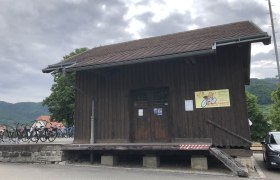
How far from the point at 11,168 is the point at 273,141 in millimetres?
9758

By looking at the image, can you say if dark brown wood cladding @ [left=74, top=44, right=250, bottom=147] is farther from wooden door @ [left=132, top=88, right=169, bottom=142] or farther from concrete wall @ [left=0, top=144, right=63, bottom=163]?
concrete wall @ [left=0, top=144, right=63, bottom=163]

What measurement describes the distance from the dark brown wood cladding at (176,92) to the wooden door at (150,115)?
273mm

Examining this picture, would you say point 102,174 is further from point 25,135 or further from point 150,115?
point 25,135

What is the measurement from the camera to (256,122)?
3403 cm

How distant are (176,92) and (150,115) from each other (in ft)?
5.04

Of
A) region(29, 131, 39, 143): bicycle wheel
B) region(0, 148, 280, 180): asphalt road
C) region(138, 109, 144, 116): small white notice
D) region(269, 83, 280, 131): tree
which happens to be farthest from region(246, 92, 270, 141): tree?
region(29, 131, 39, 143): bicycle wheel

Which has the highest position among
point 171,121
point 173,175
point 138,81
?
point 138,81

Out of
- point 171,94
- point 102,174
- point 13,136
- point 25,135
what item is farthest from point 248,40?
point 13,136

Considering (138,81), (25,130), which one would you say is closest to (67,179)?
(138,81)

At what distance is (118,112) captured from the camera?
43.4 feet

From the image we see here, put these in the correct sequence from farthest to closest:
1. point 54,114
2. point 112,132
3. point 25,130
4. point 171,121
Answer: point 54,114 → point 25,130 → point 112,132 → point 171,121

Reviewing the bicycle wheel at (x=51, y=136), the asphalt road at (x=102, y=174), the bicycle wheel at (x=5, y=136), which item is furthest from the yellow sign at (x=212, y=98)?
the bicycle wheel at (x=5, y=136)

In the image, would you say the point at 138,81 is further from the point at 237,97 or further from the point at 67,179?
the point at 67,179

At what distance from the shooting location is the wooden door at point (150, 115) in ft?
41.3
